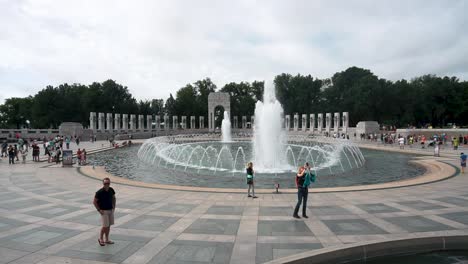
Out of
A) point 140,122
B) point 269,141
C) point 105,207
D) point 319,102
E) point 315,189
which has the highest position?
point 319,102

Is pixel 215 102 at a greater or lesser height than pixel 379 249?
greater

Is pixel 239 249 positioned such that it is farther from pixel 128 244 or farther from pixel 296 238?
pixel 128 244

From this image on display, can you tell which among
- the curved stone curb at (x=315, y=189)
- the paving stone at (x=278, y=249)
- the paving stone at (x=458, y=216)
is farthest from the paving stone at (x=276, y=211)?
the paving stone at (x=458, y=216)

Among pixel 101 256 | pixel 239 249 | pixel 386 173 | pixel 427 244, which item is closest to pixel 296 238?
pixel 239 249

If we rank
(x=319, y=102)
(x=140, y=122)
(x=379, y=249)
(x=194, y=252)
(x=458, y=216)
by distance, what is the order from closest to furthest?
(x=194, y=252)
(x=379, y=249)
(x=458, y=216)
(x=140, y=122)
(x=319, y=102)

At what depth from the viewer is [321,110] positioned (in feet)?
306

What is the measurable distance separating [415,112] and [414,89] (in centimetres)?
689

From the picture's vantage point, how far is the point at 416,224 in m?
8.83

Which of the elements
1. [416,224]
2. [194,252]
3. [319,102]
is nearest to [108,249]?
[194,252]

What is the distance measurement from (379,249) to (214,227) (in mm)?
4525

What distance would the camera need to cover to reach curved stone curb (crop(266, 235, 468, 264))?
660 cm

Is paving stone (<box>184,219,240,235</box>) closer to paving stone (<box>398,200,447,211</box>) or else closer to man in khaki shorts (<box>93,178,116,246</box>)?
man in khaki shorts (<box>93,178,116,246</box>)

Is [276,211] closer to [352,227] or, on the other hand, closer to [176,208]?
[352,227]

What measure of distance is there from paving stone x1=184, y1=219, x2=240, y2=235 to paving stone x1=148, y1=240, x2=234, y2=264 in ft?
2.52
